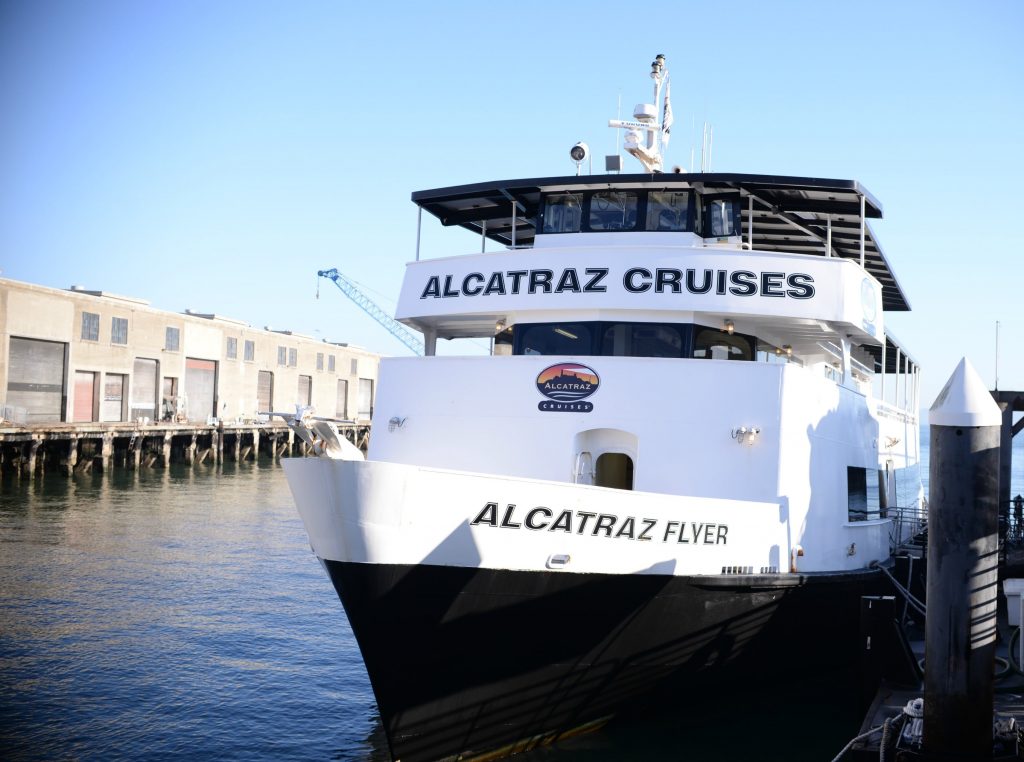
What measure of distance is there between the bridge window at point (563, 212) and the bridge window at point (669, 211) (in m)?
1.06

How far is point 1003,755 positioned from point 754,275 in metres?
6.73

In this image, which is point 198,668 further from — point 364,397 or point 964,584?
point 364,397

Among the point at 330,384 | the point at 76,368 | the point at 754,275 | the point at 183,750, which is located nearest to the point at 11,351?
the point at 76,368

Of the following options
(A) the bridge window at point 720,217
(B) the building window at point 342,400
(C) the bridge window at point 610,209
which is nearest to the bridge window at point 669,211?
(C) the bridge window at point 610,209

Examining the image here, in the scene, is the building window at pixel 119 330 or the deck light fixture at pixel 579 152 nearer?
the deck light fixture at pixel 579 152

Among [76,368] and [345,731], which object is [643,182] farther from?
[76,368]

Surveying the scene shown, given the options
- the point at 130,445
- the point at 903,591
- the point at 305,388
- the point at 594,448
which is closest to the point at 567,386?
the point at 594,448

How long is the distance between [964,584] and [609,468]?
20.7 feet

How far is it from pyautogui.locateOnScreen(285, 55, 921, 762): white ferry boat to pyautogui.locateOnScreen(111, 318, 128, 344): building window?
4387cm

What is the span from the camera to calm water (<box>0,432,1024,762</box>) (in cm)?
1137

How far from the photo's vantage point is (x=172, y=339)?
5984 centimetres

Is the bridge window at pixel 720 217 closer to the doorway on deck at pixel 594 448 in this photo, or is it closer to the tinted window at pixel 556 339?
the tinted window at pixel 556 339

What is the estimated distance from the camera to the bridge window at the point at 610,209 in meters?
13.8

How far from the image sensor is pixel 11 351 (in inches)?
1860
